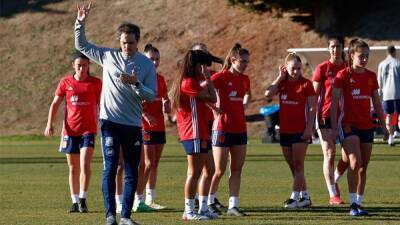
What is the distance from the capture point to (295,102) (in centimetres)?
1480

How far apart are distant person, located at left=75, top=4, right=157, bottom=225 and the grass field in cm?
90

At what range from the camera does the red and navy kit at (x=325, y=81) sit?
15.0 metres

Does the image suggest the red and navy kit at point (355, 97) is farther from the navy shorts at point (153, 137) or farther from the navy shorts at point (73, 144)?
the navy shorts at point (73, 144)

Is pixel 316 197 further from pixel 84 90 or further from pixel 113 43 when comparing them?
pixel 113 43

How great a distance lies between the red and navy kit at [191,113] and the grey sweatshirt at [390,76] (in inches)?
536

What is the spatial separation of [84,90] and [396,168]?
8.10 meters

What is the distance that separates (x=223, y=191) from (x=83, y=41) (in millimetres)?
5624

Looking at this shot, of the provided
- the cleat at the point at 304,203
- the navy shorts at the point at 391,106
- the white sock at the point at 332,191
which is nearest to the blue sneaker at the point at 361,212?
the cleat at the point at 304,203

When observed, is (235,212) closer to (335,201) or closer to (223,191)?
(335,201)

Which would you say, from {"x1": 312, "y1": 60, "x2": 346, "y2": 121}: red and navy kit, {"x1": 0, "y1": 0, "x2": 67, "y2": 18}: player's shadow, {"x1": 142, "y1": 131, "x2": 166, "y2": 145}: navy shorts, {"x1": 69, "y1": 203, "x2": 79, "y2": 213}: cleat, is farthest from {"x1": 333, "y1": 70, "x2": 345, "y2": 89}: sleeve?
{"x1": 0, "y1": 0, "x2": 67, "y2": 18}: player's shadow

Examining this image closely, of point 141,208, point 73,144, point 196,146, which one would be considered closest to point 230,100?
point 196,146

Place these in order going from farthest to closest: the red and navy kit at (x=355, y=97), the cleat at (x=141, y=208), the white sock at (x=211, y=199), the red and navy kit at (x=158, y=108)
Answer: the red and navy kit at (x=158, y=108), the cleat at (x=141, y=208), the white sock at (x=211, y=199), the red and navy kit at (x=355, y=97)

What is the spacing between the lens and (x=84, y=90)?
14523 millimetres

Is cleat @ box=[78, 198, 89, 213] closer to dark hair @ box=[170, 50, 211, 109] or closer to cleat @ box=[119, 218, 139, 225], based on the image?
dark hair @ box=[170, 50, 211, 109]
